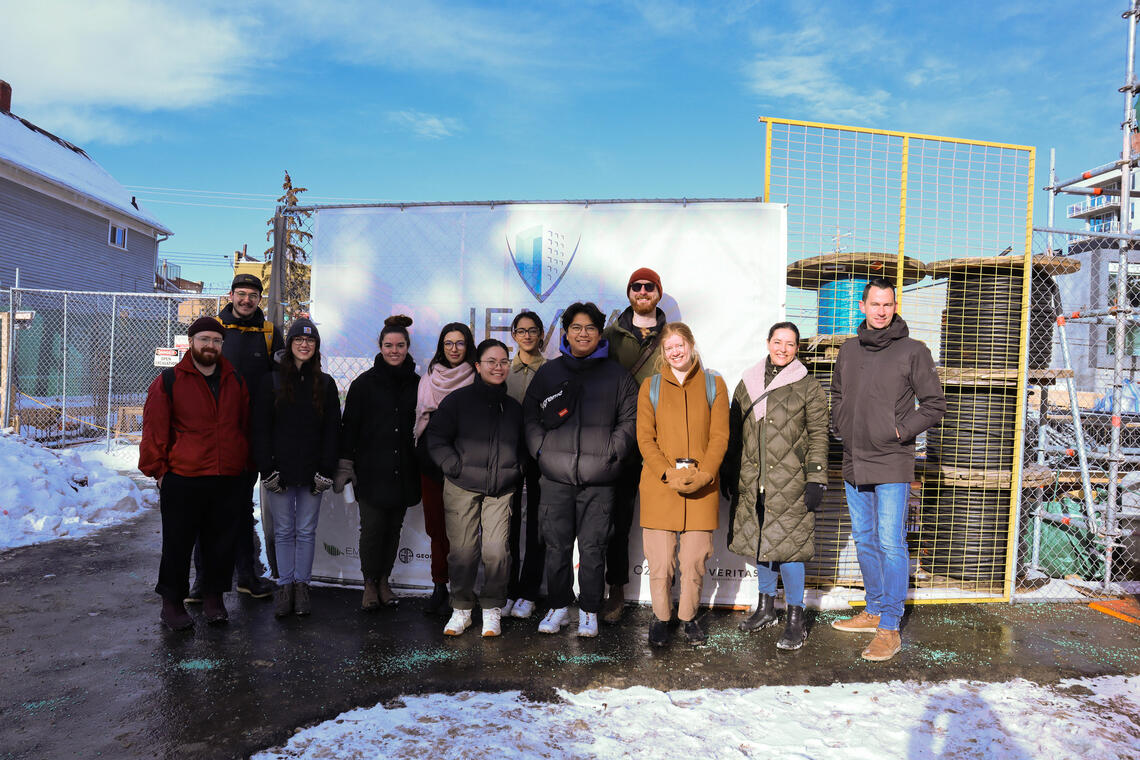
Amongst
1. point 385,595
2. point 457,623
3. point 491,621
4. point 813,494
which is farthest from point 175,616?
point 813,494

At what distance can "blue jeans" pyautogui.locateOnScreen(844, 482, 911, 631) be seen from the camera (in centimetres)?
426

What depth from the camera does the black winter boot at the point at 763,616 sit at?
15.3 ft

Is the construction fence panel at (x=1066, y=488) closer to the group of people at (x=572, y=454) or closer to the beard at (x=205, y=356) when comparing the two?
the group of people at (x=572, y=454)

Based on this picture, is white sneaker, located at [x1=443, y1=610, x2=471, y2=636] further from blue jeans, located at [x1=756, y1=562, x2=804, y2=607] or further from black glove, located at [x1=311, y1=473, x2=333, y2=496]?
blue jeans, located at [x1=756, y1=562, x2=804, y2=607]

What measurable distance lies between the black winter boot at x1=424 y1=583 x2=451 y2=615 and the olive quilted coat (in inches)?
80.1

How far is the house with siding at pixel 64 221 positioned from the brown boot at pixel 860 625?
21.8 m

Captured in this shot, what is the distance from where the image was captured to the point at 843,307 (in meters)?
5.32

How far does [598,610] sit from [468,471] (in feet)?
4.16

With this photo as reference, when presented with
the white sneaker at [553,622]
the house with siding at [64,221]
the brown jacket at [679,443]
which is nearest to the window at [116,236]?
the house with siding at [64,221]

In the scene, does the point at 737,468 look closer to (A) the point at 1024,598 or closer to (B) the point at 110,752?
(A) the point at 1024,598

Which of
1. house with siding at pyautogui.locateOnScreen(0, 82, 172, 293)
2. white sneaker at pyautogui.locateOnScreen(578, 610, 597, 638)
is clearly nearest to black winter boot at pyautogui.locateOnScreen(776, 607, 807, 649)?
white sneaker at pyautogui.locateOnScreen(578, 610, 597, 638)

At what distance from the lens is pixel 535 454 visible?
4309mm

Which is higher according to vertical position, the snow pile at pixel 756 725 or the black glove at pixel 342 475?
the black glove at pixel 342 475

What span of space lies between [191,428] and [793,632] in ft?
13.1
